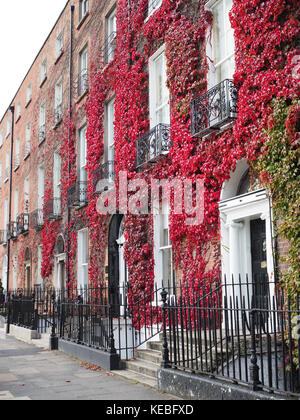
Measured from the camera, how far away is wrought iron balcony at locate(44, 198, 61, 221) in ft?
61.3

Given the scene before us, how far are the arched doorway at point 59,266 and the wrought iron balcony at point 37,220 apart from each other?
6.25ft

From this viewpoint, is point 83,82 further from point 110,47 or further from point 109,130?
point 109,130

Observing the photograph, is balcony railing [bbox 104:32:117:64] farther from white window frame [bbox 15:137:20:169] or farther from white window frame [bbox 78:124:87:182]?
white window frame [bbox 15:137:20:169]

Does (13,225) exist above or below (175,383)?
above

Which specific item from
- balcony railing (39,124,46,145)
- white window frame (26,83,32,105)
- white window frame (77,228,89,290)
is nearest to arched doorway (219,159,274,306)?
white window frame (77,228,89,290)

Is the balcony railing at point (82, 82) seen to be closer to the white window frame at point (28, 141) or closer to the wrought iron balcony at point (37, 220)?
the wrought iron balcony at point (37, 220)

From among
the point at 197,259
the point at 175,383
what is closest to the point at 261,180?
the point at 197,259

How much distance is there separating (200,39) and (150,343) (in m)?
6.49

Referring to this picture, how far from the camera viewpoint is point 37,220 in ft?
68.9

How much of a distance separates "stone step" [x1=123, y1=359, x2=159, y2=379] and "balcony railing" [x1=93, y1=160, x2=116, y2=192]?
6277 millimetres

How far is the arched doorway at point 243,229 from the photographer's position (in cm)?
861
